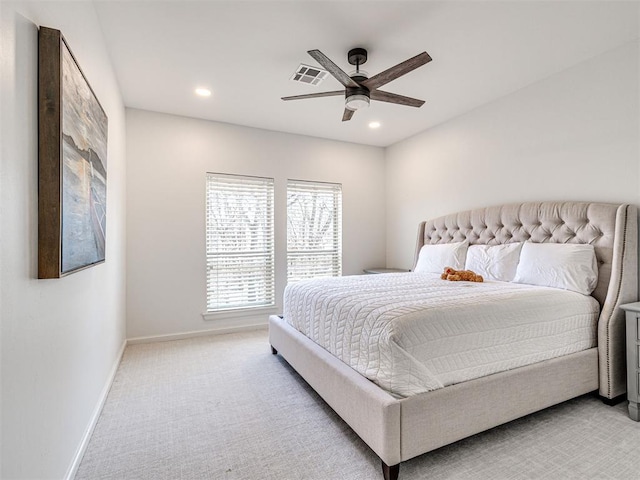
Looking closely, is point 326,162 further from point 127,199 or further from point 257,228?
point 127,199

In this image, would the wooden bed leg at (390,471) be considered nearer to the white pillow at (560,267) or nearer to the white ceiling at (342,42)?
the white pillow at (560,267)

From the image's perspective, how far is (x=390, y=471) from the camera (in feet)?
4.93

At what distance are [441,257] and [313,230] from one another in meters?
1.82

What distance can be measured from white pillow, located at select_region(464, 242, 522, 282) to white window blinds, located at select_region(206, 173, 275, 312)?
97.9 inches

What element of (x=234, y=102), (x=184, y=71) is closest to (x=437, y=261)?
(x=234, y=102)

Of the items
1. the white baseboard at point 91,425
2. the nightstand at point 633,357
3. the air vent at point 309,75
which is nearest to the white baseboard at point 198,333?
the white baseboard at point 91,425

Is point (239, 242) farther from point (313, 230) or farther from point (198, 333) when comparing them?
point (198, 333)

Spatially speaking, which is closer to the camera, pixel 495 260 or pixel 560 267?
pixel 560 267

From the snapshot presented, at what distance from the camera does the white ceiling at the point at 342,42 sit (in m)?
2.07

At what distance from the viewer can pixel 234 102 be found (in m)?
3.43

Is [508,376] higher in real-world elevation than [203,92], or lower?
lower

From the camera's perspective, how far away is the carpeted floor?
1600 mm

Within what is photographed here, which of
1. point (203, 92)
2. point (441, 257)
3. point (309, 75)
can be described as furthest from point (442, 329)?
point (203, 92)

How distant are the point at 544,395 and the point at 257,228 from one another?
3366mm
